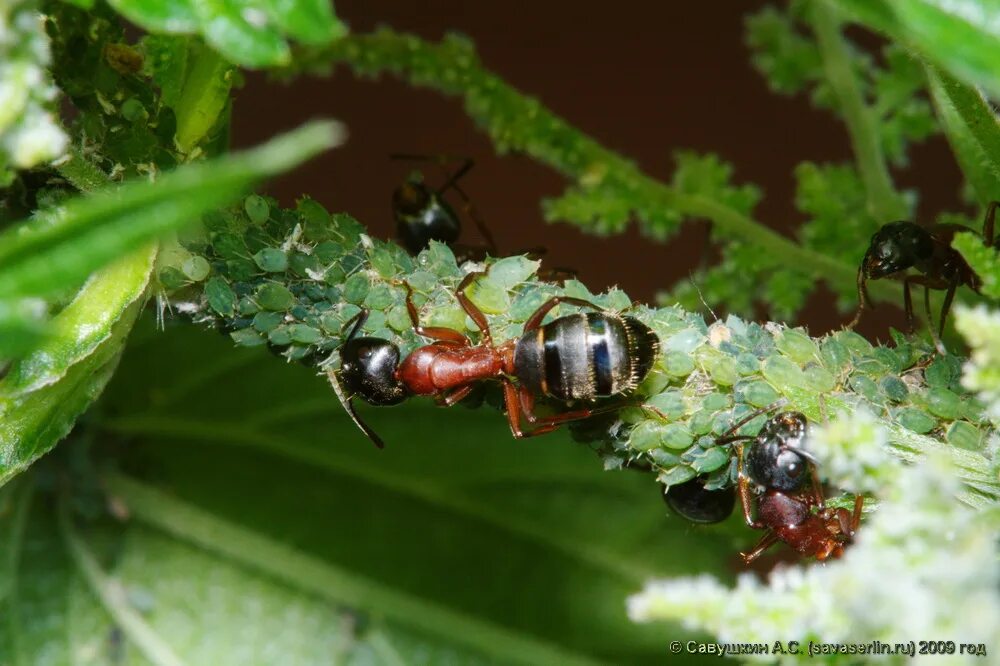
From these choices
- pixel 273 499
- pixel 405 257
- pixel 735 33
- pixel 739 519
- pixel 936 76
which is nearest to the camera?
pixel 936 76

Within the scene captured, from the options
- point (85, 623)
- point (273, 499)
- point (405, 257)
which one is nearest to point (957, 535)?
point (405, 257)

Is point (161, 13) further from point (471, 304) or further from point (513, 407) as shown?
point (513, 407)

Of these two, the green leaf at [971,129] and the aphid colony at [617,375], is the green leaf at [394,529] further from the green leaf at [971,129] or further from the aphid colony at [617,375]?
the green leaf at [971,129]

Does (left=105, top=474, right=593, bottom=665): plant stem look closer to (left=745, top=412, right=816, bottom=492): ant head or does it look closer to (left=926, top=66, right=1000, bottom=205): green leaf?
(left=745, top=412, right=816, bottom=492): ant head

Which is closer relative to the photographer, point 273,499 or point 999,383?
point 999,383

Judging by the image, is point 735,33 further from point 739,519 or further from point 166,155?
point 166,155

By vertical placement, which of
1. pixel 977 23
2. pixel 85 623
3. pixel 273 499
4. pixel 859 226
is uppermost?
pixel 977 23

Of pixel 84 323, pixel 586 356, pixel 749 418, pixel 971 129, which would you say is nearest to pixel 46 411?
pixel 84 323

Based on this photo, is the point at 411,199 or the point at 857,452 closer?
the point at 857,452
